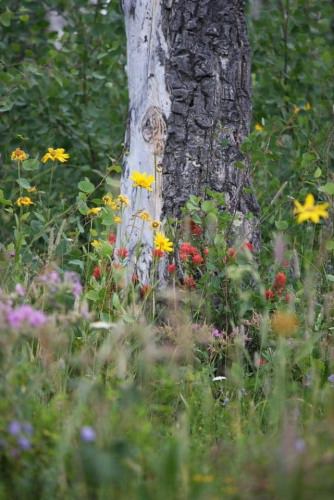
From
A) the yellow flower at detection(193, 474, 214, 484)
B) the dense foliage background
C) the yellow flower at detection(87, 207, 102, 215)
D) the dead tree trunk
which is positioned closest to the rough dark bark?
the dead tree trunk

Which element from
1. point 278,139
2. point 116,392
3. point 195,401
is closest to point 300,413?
point 195,401

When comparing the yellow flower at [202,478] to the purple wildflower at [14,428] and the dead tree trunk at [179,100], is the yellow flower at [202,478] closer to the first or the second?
the purple wildflower at [14,428]

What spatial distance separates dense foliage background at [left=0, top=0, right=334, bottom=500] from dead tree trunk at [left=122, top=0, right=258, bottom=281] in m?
0.18

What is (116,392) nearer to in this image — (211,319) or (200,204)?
(211,319)

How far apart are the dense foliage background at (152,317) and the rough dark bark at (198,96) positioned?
0.19 m

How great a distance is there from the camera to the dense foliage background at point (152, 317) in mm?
2018

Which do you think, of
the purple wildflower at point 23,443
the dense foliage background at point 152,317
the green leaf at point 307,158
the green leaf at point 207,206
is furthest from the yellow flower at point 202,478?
the green leaf at point 307,158

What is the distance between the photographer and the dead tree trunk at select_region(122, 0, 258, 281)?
378 centimetres

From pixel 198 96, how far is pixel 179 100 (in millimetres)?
90

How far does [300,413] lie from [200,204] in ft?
4.01

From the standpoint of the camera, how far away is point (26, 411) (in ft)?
7.00

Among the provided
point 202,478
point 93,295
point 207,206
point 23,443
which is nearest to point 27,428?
point 23,443

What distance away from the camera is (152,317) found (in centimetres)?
336

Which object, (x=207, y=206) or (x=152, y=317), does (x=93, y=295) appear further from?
(x=207, y=206)
